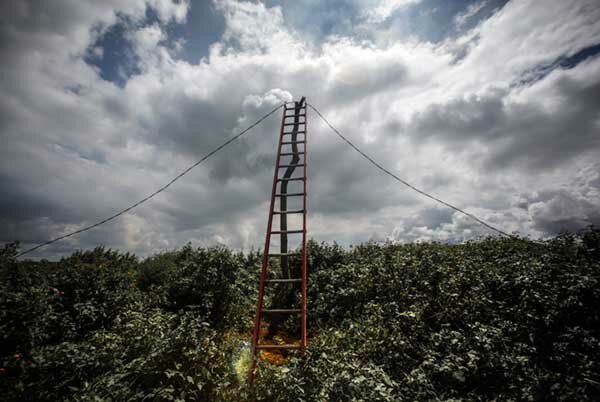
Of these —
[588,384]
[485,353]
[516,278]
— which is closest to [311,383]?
[485,353]

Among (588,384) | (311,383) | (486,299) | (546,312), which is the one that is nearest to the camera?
(588,384)

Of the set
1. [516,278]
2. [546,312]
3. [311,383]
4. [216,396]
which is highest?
[516,278]

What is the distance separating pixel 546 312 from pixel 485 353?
1539mm

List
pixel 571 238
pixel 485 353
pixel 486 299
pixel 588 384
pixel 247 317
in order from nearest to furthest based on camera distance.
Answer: pixel 588 384, pixel 485 353, pixel 486 299, pixel 571 238, pixel 247 317

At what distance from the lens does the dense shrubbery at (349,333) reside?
10.1 feet

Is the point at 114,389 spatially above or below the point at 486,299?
below

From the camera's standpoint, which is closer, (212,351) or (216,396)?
(216,396)

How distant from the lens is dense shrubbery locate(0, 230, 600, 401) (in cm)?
307

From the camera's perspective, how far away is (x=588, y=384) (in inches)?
113

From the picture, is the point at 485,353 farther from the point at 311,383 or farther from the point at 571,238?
the point at 571,238

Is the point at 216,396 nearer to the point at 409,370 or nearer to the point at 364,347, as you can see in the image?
the point at 364,347

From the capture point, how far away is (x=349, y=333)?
187 inches

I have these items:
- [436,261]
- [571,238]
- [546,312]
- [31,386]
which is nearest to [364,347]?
[546,312]

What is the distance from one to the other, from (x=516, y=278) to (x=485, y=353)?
84.2 inches
